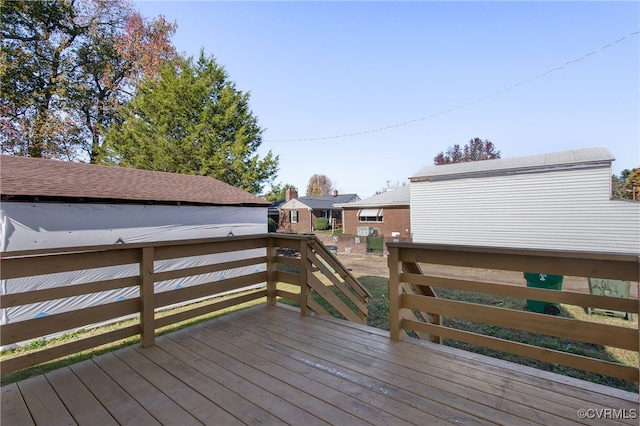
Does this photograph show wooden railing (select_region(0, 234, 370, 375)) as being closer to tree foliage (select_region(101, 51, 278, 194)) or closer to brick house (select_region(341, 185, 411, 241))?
tree foliage (select_region(101, 51, 278, 194))

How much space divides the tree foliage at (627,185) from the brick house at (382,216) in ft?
32.0

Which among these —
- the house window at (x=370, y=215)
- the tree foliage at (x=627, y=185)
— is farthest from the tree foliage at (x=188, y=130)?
the tree foliage at (x=627, y=185)

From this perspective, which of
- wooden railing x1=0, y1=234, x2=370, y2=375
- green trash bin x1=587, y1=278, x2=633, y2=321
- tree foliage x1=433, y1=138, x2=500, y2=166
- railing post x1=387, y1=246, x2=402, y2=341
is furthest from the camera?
tree foliage x1=433, y1=138, x2=500, y2=166

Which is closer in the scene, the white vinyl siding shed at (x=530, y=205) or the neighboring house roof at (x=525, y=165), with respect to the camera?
the white vinyl siding shed at (x=530, y=205)

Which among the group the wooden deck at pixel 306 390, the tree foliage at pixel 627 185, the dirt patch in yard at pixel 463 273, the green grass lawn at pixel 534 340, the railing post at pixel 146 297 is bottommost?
the dirt patch in yard at pixel 463 273

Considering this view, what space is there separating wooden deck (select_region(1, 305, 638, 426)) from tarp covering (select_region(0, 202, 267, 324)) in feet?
14.2

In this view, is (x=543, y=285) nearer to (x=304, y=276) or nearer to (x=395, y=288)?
(x=395, y=288)

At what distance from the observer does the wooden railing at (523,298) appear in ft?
5.90

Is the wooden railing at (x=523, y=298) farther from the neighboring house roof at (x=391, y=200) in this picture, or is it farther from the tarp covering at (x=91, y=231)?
the neighboring house roof at (x=391, y=200)

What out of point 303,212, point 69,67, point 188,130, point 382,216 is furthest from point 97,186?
point 303,212

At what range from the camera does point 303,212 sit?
26.6 m

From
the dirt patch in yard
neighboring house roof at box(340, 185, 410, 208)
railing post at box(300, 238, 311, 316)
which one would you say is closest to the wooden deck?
railing post at box(300, 238, 311, 316)

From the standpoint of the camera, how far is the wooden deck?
171cm

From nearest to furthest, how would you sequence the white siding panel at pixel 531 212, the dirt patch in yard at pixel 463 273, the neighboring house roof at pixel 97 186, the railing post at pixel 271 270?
the railing post at pixel 271 270 → the neighboring house roof at pixel 97 186 → the dirt patch in yard at pixel 463 273 → the white siding panel at pixel 531 212
